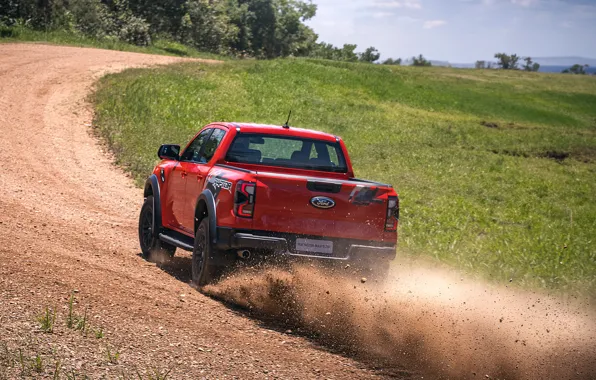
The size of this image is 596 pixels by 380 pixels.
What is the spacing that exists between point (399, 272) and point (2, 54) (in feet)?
79.0

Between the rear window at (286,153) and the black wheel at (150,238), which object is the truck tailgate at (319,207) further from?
the black wheel at (150,238)

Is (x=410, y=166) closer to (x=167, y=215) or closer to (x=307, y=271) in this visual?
(x=167, y=215)

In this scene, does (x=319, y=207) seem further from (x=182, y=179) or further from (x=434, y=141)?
(x=434, y=141)

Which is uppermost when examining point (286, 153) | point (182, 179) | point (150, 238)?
point (286, 153)

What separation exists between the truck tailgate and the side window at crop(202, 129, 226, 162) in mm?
1546

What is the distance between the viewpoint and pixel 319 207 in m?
8.60

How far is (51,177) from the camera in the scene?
17656mm

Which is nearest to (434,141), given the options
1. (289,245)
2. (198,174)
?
(198,174)

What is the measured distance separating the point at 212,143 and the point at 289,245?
2.06m

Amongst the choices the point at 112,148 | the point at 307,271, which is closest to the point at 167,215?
the point at 307,271

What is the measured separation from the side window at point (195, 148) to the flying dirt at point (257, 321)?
1310mm

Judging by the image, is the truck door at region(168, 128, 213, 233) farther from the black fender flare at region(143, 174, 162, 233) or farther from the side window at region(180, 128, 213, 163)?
the black fender flare at region(143, 174, 162, 233)

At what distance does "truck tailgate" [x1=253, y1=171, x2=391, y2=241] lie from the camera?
8484 millimetres

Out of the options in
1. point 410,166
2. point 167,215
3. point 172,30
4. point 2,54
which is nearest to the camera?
point 167,215
